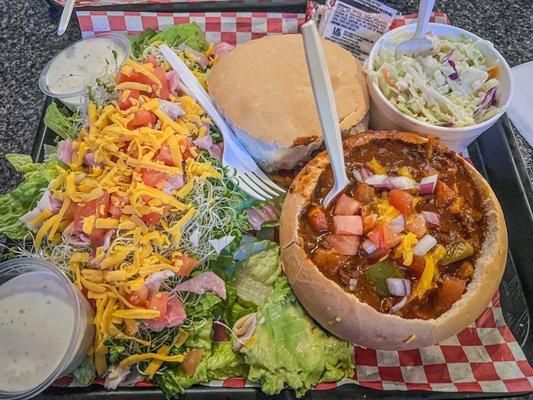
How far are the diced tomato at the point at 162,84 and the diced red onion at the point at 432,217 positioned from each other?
2.59 ft

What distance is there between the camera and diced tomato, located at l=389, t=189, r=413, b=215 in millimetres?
1374

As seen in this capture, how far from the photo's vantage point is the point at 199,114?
1.59m

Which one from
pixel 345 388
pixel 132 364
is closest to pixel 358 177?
pixel 345 388

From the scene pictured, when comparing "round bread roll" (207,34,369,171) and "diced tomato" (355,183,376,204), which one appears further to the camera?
"round bread roll" (207,34,369,171)

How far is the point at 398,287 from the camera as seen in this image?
4.25 feet

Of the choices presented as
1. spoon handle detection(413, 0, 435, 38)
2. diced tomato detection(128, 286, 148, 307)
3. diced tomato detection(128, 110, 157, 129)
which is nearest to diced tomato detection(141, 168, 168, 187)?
diced tomato detection(128, 110, 157, 129)

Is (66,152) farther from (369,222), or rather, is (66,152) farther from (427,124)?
(427,124)

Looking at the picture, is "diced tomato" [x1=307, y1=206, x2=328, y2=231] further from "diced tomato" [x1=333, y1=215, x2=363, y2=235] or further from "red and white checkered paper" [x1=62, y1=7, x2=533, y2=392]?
"red and white checkered paper" [x1=62, y1=7, x2=533, y2=392]

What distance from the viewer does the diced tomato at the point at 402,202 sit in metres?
1.37

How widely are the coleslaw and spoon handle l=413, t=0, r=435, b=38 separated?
0.04m

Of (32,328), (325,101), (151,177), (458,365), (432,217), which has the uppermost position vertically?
(325,101)

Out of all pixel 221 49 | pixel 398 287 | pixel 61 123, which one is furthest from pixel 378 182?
pixel 61 123

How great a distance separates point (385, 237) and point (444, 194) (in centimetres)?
22

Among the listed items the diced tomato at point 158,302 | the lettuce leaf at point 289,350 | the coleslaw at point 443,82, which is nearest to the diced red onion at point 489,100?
the coleslaw at point 443,82
